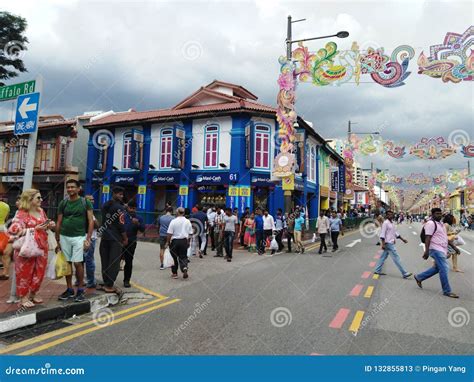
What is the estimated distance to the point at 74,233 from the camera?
5305 mm

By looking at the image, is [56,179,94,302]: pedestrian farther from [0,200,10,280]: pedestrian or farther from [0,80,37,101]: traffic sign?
[0,200,10,280]: pedestrian

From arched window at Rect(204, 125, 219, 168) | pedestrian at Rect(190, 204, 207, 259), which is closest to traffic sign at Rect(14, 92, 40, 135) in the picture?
pedestrian at Rect(190, 204, 207, 259)

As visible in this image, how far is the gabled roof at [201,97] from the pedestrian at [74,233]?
1729 centimetres

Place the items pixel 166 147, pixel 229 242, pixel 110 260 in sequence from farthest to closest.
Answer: pixel 166 147, pixel 229 242, pixel 110 260

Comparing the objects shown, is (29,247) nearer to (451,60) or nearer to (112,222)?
(112,222)

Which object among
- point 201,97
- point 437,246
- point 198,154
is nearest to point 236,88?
point 201,97

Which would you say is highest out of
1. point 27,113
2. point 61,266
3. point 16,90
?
point 16,90

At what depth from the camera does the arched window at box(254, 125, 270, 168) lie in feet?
65.9

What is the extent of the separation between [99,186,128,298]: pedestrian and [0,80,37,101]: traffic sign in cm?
244

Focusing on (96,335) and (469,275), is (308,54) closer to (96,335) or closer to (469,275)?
(469,275)

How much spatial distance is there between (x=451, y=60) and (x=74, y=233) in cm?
1268

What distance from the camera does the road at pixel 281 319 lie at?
3.84 m

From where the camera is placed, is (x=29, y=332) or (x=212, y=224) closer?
(x=29, y=332)

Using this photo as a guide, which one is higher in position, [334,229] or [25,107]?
[25,107]
